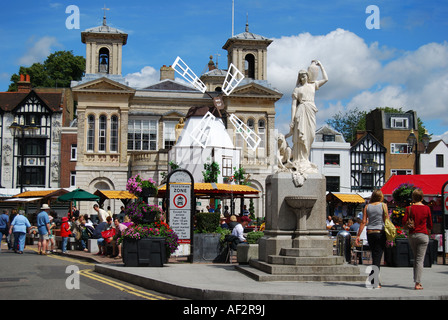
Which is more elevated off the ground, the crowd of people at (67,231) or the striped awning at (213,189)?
the striped awning at (213,189)

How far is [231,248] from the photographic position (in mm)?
17516

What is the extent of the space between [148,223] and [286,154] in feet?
14.9

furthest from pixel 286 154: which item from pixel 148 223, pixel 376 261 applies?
pixel 148 223

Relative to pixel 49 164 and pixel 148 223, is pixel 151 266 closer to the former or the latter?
pixel 148 223

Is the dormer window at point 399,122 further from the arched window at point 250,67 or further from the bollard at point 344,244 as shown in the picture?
the bollard at point 344,244

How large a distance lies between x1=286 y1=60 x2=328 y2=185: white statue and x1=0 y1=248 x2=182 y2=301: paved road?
15.0 feet

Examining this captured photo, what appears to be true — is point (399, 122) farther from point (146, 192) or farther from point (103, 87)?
point (146, 192)

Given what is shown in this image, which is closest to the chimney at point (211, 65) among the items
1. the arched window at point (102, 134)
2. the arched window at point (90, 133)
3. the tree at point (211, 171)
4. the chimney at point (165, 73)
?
the chimney at point (165, 73)

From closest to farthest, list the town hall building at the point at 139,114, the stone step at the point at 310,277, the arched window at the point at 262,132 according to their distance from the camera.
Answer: the stone step at the point at 310,277 → the town hall building at the point at 139,114 → the arched window at the point at 262,132

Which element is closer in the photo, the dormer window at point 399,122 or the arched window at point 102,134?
the arched window at point 102,134

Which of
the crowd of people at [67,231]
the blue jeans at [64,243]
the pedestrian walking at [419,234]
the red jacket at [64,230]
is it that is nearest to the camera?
the pedestrian walking at [419,234]

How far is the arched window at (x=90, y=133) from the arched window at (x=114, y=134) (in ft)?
5.19

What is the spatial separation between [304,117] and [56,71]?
6947 centimetres

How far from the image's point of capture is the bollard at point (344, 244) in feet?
54.1
